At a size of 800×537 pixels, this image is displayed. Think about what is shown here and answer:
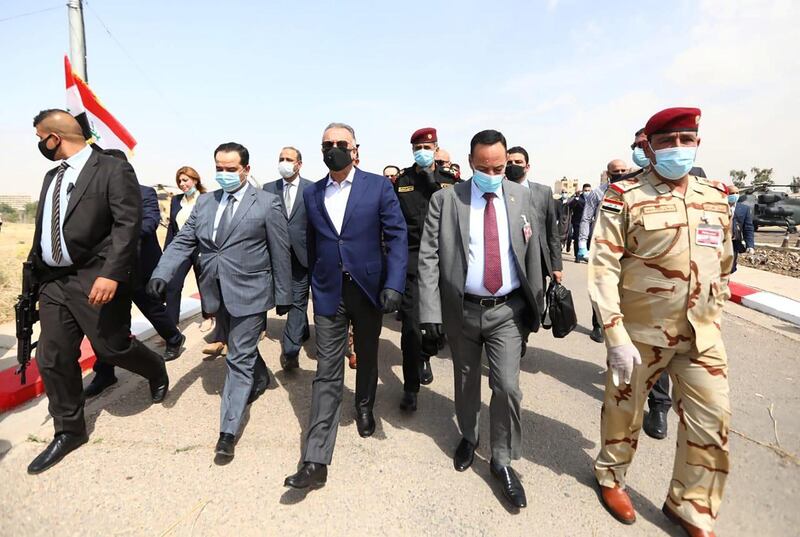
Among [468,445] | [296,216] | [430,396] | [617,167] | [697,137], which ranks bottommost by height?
[430,396]

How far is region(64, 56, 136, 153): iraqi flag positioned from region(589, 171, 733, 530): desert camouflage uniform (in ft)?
19.0

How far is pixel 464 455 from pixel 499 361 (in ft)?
2.32

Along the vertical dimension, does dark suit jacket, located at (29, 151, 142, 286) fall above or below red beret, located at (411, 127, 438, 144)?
below

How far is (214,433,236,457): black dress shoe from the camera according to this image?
2764 mm

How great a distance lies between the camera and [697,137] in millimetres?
2156

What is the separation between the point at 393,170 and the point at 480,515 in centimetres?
806

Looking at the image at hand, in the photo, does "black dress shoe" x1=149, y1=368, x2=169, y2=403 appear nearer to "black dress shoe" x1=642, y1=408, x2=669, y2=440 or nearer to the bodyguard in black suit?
the bodyguard in black suit

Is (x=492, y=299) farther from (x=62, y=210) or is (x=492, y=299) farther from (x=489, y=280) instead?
(x=62, y=210)

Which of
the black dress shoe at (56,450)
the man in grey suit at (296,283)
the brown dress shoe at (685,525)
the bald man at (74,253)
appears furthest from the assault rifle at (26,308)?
the brown dress shoe at (685,525)

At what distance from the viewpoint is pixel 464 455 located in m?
2.77

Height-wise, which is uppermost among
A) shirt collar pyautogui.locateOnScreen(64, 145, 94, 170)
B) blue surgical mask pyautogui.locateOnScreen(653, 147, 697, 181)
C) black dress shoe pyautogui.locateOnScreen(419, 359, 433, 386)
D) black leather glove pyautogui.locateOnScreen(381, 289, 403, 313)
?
shirt collar pyautogui.locateOnScreen(64, 145, 94, 170)

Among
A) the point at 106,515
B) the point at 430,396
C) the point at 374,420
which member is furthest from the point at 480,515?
the point at 106,515

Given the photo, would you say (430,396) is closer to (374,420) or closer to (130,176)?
(374,420)

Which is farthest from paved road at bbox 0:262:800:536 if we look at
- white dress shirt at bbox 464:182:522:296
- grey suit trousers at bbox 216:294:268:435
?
white dress shirt at bbox 464:182:522:296
